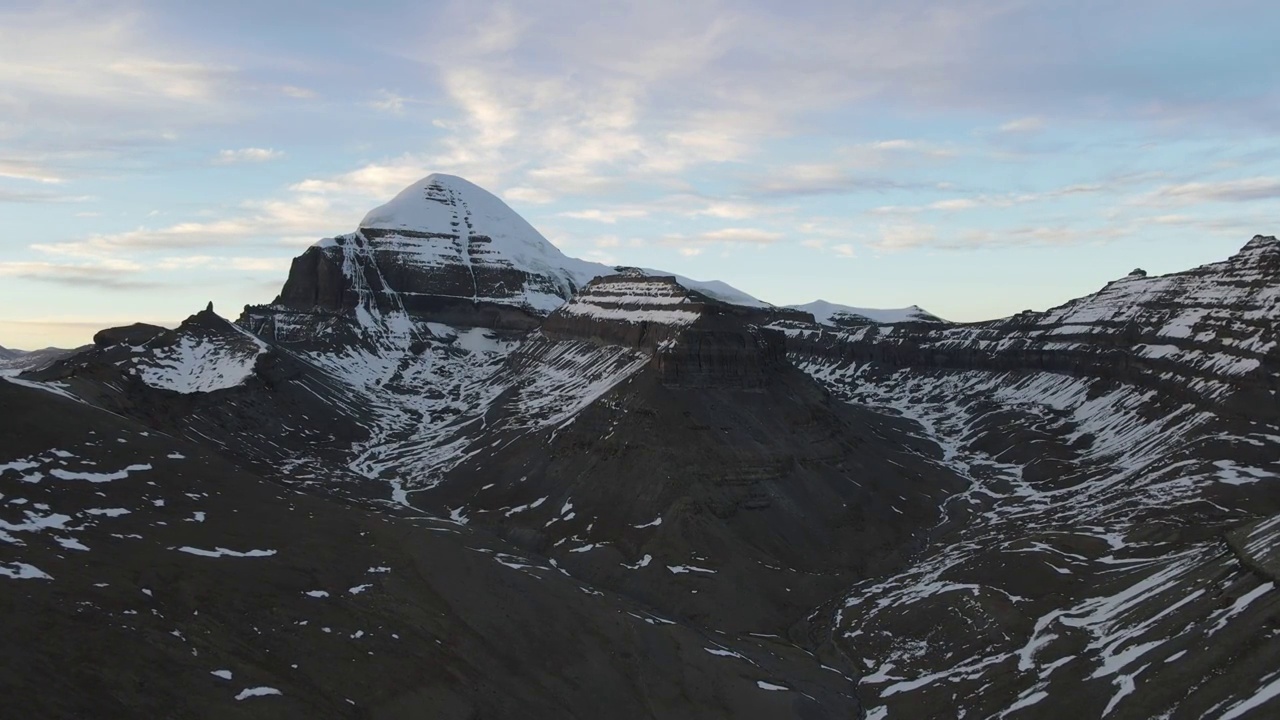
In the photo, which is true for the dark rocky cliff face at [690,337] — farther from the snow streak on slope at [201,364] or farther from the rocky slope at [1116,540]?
the snow streak on slope at [201,364]

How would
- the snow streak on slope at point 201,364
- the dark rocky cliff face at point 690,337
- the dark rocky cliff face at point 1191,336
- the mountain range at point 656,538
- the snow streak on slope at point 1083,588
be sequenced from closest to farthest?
1. the mountain range at point 656,538
2. the snow streak on slope at point 1083,588
3. the dark rocky cliff face at point 1191,336
4. the dark rocky cliff face at point 690,337
5. the snow streak on slope at point 201,364

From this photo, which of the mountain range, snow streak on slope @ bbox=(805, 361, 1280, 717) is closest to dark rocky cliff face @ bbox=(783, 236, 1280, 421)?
the mountain range

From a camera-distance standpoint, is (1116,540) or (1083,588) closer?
(1083,588)

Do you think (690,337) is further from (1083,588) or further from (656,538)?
(1083,588)

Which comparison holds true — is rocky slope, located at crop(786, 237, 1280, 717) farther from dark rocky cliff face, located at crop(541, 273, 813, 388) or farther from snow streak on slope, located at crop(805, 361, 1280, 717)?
dark rocky cliff face, located at crop(541, 273, 813, 388)

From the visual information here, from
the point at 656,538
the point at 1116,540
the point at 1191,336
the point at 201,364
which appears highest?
the point at 201,364

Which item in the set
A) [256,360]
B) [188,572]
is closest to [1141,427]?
[188,572]

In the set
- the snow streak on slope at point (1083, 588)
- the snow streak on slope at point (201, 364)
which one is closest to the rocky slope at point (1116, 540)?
the snow streak on slope at point (1083, 588)

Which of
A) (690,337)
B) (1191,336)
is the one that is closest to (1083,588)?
(690,337)

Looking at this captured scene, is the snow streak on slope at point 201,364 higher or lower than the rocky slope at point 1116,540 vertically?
higher
